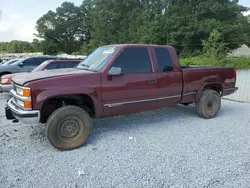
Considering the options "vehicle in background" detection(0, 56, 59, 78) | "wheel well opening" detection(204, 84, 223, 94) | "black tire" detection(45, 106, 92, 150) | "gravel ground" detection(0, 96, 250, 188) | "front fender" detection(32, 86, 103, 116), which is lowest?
"gravel ground" detection(0, 96, 250, 188)

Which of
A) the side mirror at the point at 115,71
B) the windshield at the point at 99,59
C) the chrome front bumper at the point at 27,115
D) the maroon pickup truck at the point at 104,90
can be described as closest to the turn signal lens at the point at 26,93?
the maroon pickup truck at the point at 104,90

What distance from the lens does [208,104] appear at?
573 cm

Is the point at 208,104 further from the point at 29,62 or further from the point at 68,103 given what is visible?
the point at 29,62

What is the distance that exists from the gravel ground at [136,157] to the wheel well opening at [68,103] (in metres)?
0.53

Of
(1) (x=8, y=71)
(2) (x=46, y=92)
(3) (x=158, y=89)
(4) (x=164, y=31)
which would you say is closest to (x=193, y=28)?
(4) (x=164, y=31)

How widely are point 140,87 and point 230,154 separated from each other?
6.51 feet

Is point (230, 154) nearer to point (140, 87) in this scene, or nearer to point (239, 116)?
point (140, 87)

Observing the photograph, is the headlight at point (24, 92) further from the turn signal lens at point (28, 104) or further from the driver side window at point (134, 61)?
the driver side window at point (134, 61)

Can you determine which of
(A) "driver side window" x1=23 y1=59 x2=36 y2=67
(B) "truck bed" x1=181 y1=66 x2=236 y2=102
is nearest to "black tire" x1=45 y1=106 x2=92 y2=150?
(B) "truck bed" x1=181 y1=66 x2=236 y2=102

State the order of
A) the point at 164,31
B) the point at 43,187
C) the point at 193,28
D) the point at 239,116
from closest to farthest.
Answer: the point at 43,187
the point at 239,116
the point at 193,28
the point at 164,31

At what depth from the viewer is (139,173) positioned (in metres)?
3.10

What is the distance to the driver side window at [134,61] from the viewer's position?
4402 mm

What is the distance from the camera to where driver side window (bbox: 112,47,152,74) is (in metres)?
4.40

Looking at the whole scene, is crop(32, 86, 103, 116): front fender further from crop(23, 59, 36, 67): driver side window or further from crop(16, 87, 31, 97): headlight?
crop(23, 59, 36, 67): driver side window
